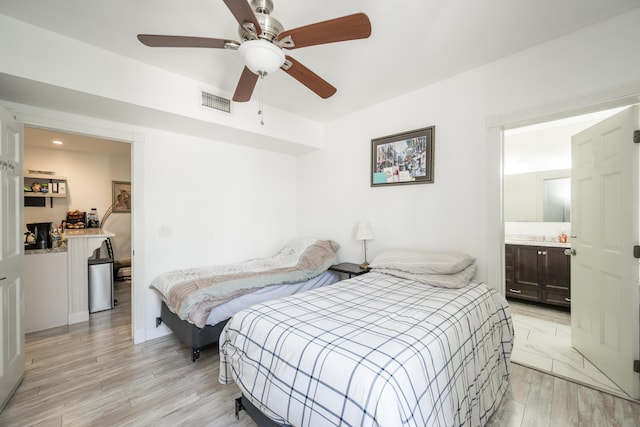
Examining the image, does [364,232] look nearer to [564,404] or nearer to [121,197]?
[564,404]

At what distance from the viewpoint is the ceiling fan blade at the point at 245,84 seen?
5.82 ft

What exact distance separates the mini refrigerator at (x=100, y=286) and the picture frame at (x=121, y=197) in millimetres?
2157

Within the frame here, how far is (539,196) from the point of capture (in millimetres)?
4105

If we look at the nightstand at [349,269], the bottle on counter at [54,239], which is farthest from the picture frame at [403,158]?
the bottle on counter at [54,239]

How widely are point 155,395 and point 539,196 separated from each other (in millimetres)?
5427

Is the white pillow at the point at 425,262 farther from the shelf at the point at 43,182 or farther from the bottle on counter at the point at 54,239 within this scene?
the shelf at the point at 43,182

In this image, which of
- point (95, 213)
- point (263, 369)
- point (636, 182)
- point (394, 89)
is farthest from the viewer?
point (95, 213)

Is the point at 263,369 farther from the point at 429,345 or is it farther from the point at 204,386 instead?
the point at 204,386

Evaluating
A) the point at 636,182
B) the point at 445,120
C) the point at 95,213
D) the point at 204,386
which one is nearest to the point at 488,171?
the point at 445,120

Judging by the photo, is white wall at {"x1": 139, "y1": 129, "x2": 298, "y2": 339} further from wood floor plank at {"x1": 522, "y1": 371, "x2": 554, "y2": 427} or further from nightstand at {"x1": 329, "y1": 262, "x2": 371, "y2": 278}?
wood floor plank at {"x1": 522, "y1": 371, "x2": 554, "y2": 427}

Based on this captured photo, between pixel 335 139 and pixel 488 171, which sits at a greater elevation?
pixel 335 139

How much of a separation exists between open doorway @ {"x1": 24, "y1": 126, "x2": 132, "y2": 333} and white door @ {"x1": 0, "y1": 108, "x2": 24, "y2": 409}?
175cm

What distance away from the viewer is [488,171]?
2.36 meters

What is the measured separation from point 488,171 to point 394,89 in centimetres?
130
